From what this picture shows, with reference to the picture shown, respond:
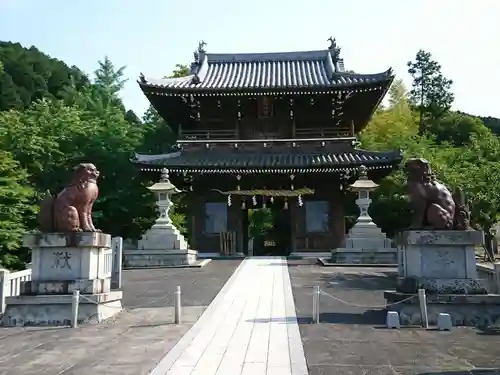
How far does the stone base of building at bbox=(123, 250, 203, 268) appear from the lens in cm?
2141

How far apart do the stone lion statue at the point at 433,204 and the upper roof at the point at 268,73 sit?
1587 centimetres

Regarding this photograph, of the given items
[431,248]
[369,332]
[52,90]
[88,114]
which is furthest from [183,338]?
[52,90]

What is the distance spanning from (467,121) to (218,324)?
178 ft

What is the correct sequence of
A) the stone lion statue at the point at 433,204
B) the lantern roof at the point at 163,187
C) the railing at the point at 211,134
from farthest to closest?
the railing at the point at 211,134 → the lantern roof at the point at 163,187 → the stone lion statue at the point at 433,204

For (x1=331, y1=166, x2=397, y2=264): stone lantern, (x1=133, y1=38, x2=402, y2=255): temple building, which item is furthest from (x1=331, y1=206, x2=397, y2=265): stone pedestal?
(x1=133, y1=38, x2=402, y2=255): temple building

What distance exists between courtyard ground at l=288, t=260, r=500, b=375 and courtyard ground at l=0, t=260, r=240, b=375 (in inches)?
87.5

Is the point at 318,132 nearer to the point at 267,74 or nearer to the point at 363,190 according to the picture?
the point at 363,190

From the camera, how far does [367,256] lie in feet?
70.7

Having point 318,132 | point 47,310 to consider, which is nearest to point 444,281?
point 47,310

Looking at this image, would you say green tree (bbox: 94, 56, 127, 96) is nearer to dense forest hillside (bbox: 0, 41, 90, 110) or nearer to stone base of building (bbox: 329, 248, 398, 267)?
dense forest hillside (bbox: 0, 41, 90, 110)

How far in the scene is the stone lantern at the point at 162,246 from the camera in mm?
21516

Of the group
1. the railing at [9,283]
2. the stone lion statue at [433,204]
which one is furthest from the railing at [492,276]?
the railing at [9,283]

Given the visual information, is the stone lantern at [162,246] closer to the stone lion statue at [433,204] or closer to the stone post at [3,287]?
the stone post at [3,287]

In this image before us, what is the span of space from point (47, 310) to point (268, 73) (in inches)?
945
